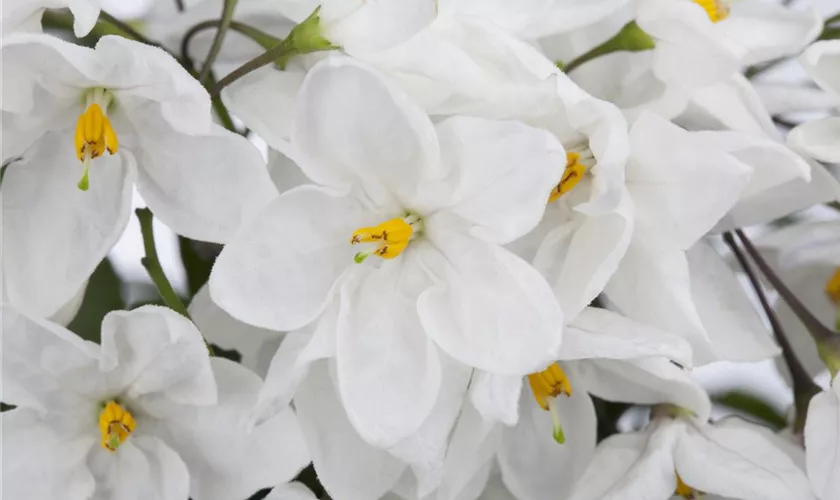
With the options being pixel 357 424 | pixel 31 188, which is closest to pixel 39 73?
pixel 31 188

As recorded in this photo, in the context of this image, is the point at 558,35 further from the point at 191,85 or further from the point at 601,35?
Result: the point at 191,85

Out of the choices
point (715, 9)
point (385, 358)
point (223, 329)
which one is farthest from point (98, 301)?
point (715, 9)

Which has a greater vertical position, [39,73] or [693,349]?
[39,73]

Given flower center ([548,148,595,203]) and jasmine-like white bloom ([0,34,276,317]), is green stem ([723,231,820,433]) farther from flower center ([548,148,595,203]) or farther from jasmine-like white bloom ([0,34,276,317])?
jasmine-like white bloom ([0,34,276,317])

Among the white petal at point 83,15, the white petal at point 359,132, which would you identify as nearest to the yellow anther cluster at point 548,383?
the white petal at point 359,132

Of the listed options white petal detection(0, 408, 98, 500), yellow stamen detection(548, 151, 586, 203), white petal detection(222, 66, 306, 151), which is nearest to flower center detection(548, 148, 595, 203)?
yellow stamen detection(548, 151, 586, 203)

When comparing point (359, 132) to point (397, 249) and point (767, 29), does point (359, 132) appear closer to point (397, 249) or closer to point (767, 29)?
point (397, 249)

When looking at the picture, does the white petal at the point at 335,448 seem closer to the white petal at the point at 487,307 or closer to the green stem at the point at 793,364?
the white petal at the point at 487,307
